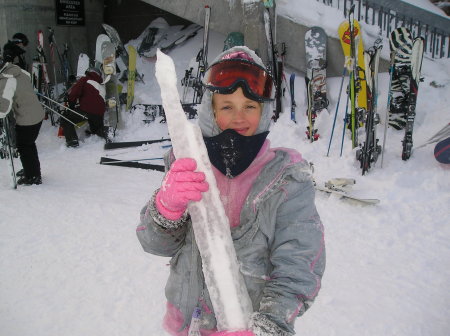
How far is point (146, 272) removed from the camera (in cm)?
358

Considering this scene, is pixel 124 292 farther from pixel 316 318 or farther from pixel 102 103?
pixel 102 103

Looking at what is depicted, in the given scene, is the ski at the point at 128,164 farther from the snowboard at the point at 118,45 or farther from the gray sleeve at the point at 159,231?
the gray sleeve at the point at 159,231

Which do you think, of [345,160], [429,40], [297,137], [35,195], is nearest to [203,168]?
[35,195]

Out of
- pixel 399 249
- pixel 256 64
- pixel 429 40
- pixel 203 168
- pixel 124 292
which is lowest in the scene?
pixel 124 292

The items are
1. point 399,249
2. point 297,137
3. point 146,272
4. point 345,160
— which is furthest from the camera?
point 297,137

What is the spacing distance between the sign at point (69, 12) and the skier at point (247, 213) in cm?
1017

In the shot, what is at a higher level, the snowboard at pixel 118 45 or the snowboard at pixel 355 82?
the snowboard at pixel 118 45

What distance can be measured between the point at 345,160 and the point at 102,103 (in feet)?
16.7

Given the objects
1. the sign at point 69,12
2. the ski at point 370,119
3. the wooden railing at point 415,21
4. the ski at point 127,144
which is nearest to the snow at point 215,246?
the ski at point 370,119

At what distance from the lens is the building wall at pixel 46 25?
884 cm

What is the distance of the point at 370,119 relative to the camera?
5.87 metres

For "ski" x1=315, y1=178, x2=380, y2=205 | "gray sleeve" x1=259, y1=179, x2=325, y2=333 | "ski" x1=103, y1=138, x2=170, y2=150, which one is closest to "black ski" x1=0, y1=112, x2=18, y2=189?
"ski" x1=103, y1=138, x2=170, y2=150

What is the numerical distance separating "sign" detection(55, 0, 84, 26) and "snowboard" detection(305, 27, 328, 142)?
6.26m

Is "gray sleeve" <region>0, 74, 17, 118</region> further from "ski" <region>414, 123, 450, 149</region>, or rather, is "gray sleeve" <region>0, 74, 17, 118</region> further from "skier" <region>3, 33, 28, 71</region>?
"ski" <region>414, 123, 450, 149</region>
